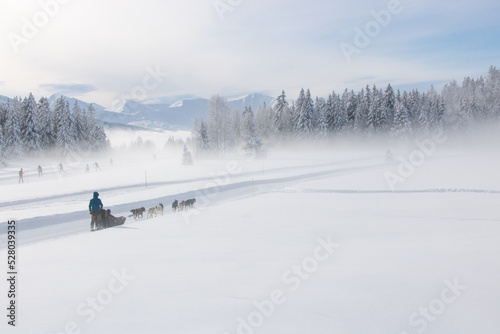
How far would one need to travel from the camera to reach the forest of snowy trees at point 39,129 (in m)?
51.2

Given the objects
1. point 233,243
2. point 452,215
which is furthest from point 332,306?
point 452,215

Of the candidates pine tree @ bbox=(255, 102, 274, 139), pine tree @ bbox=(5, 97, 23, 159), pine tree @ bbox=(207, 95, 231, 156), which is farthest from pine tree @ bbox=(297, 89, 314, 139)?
pine tree @ bbox=(5, 97, 23, 159)

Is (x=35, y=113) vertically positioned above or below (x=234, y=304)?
above

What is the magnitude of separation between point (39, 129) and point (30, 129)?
2998mm

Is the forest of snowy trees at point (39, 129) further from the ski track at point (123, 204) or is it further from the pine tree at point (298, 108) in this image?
the pine tree at point (298, 108)

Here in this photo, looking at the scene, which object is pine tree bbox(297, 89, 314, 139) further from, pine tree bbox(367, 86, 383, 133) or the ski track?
the ski track

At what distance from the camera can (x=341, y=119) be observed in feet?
227

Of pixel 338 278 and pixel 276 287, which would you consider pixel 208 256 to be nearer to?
pixel 276 287

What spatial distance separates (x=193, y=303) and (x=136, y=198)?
15.2m

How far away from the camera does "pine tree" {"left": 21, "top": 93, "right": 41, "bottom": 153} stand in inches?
2117

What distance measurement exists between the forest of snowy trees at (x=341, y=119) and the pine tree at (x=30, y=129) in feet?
98.0

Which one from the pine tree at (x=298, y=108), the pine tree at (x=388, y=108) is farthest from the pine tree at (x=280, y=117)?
the pine tree at (x=388, y=108)

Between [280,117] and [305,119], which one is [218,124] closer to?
[280,117]

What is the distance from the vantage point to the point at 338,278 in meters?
5.57
